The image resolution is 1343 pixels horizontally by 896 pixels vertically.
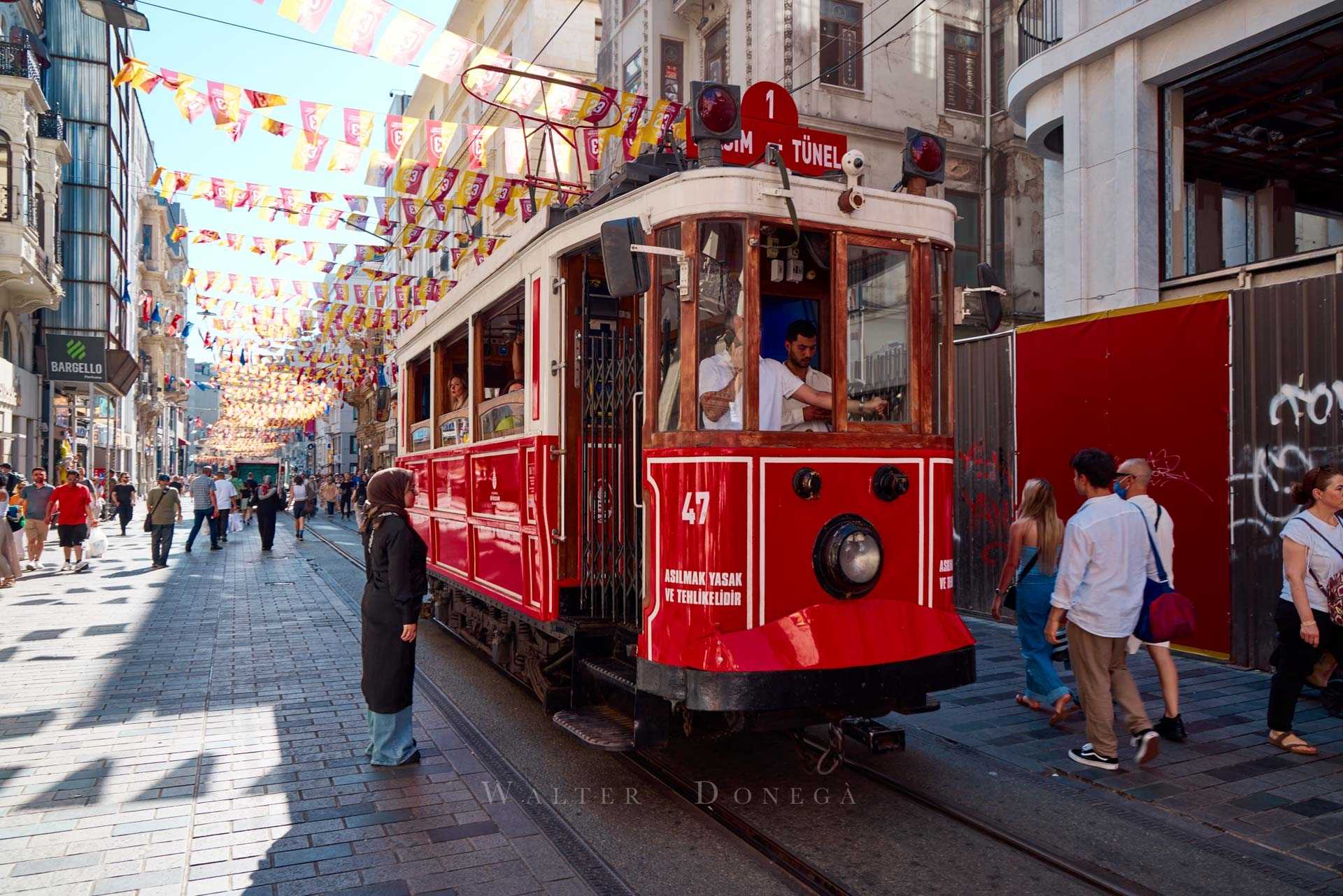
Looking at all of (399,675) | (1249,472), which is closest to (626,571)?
(399,675)

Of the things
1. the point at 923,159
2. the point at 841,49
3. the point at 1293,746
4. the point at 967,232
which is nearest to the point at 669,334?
the point at 923,159

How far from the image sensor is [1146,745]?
514 cm

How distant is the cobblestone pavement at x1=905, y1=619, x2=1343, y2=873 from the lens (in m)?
4.42

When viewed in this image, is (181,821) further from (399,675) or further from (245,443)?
(245,443)

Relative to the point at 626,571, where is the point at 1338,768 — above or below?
below

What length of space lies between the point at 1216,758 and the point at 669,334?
3.89m

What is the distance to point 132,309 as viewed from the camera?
42906 mm

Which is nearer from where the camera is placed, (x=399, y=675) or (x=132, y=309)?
(x=399, y=675)

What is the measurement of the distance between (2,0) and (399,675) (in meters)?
11.4

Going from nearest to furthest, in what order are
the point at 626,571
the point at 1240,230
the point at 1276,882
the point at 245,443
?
the point at 1276,882 → the point at 626,571 → the point at 1240,230 → the point at 245,443

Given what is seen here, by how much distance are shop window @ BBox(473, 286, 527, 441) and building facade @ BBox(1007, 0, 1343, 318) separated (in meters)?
7.15

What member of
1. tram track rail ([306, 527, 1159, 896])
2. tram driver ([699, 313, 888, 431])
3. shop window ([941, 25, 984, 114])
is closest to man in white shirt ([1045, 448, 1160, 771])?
tram track rail ([306, 527, 1159, 896])

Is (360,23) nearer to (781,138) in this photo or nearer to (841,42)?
(781,138)

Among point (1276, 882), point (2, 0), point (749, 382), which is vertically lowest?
A: point (1276, 882)
